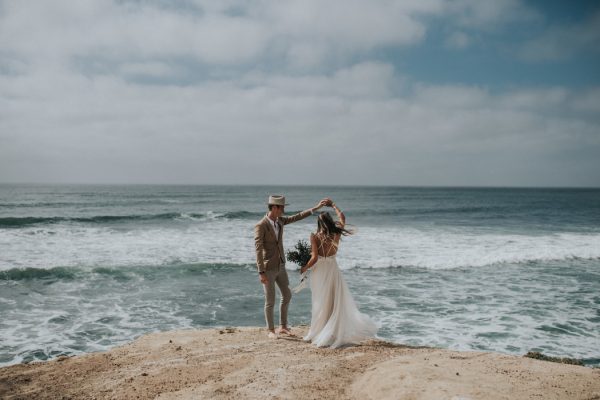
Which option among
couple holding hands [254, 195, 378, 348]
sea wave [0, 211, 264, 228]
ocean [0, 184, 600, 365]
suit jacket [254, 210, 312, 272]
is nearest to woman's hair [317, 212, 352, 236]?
couple holding hands [254, 195, 378, 348]

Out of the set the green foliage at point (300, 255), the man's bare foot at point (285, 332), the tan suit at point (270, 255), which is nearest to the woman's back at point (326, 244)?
the green foliage at point (300, 255)

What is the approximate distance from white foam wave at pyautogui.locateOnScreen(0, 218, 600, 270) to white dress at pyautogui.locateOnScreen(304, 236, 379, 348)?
375 inches

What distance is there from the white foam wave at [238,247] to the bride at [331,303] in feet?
31.2

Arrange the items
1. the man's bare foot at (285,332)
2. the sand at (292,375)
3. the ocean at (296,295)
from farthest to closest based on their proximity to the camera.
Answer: the ocean at (296,295) → the man's bare foot at (285,332) → the sand at (292,375)

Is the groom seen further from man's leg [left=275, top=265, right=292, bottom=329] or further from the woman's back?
the woman's back

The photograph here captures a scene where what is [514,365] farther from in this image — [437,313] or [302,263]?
[437,313]

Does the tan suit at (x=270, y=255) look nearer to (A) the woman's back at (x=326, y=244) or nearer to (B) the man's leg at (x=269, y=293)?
(B) the man's leg at (x=269, y=293)

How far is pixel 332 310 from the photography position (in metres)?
6.22

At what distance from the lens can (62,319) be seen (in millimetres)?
9266

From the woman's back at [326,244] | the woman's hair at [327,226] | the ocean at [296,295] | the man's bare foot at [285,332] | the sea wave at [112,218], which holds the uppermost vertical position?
the woman's hair at [327,226]

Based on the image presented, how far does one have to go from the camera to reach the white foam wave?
53.6ft

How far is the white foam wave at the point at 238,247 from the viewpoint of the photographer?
53.6 feet

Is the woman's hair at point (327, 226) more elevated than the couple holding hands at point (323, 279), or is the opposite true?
the woman's hair at point (327, 226)

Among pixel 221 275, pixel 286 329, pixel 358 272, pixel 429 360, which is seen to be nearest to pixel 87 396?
pixel 286 329
